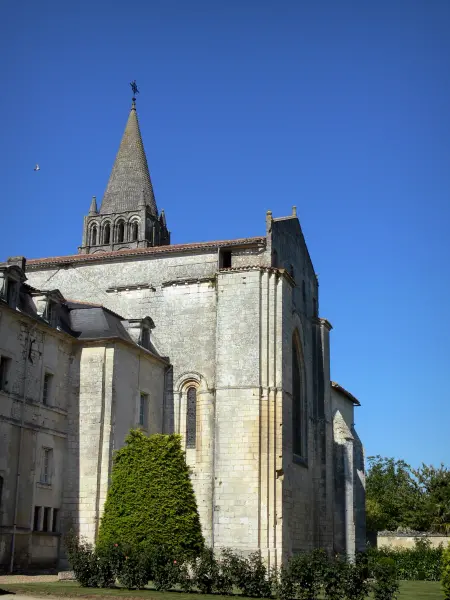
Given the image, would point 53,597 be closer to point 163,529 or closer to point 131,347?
point 163,529

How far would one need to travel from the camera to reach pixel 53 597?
1552 centimetres

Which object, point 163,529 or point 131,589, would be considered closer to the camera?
point 131,589

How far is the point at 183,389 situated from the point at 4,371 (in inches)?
310

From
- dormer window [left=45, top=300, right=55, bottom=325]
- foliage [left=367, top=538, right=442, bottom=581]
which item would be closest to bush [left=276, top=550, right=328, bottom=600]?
dormer window [left=45, top=300, right=55, bottom=325]

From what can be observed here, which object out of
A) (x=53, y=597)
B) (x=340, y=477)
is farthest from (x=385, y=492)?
(x=53, y=597)

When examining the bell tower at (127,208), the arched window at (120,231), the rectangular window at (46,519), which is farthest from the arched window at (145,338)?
the arched window at (120,231)

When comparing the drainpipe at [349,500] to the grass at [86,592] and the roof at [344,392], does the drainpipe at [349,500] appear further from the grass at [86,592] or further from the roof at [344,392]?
the grass at [86,592]

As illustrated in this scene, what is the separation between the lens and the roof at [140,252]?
96.4 ft

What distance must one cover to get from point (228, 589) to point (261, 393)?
9.73 m

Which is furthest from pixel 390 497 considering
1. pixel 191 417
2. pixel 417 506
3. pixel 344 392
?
pixel 191 417

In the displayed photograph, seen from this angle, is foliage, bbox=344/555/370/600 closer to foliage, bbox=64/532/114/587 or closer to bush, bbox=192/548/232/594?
bush, bbox=192/548/232/594

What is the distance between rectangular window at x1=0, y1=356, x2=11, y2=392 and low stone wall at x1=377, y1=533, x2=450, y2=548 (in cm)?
2917

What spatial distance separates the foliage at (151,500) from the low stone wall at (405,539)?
25.9m

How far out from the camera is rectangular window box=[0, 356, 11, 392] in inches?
888
